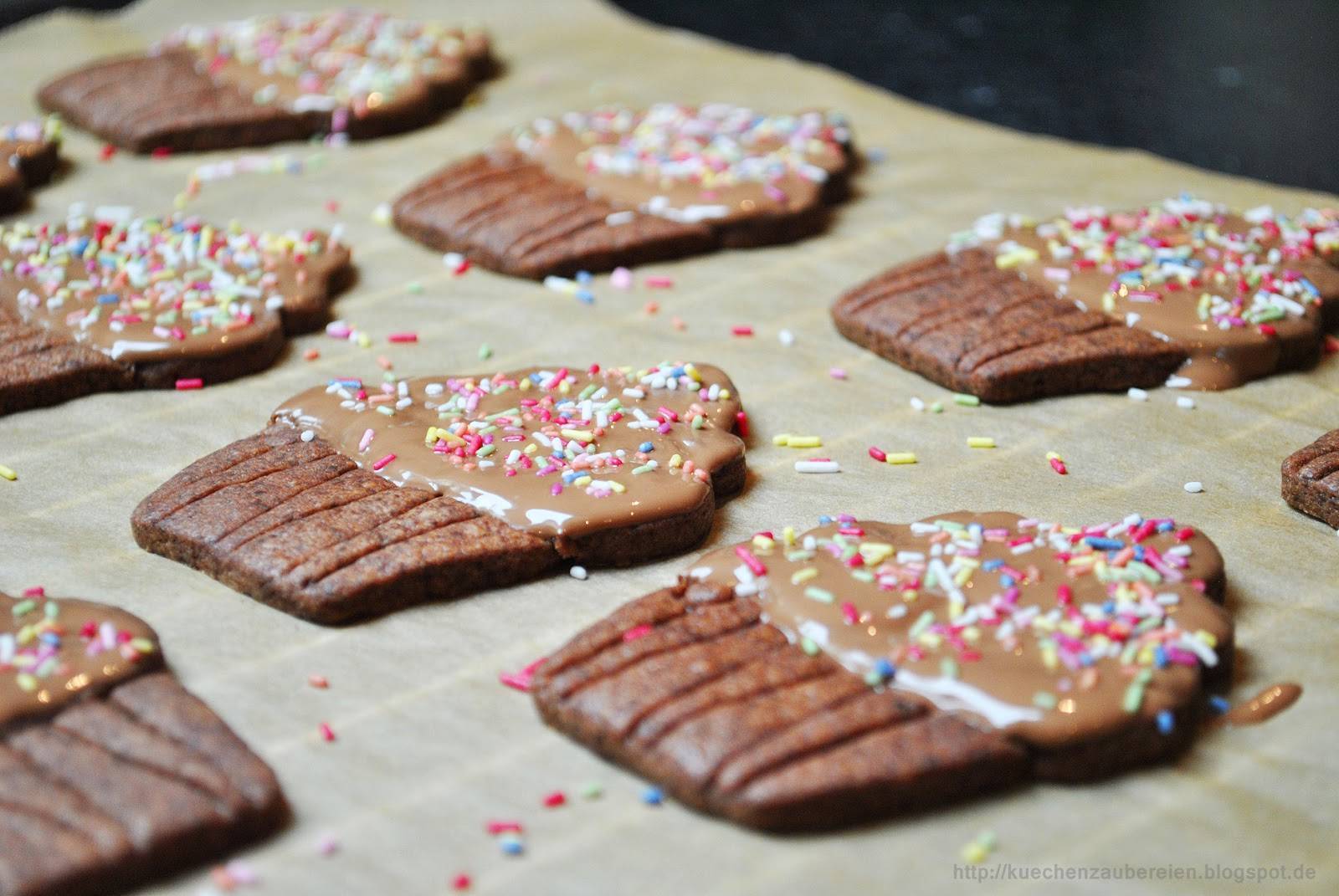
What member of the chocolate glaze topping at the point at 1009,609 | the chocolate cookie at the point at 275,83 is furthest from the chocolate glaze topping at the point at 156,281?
the chocolate glaze topping at the point at 1009,609

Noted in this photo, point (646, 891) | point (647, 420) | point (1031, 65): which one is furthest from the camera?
point (1031, 65)

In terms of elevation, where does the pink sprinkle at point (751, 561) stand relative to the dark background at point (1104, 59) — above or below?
below

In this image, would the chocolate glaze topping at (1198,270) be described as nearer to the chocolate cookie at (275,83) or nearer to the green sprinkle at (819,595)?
the green sprinkle at (819,595)

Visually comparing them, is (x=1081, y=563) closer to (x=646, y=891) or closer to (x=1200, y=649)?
(x=1200, y=649)

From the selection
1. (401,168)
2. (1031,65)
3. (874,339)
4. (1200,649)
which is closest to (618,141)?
(401,168)

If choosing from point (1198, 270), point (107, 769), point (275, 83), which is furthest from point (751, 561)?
point (275, 83)

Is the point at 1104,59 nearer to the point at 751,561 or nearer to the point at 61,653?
the point at 751,561
